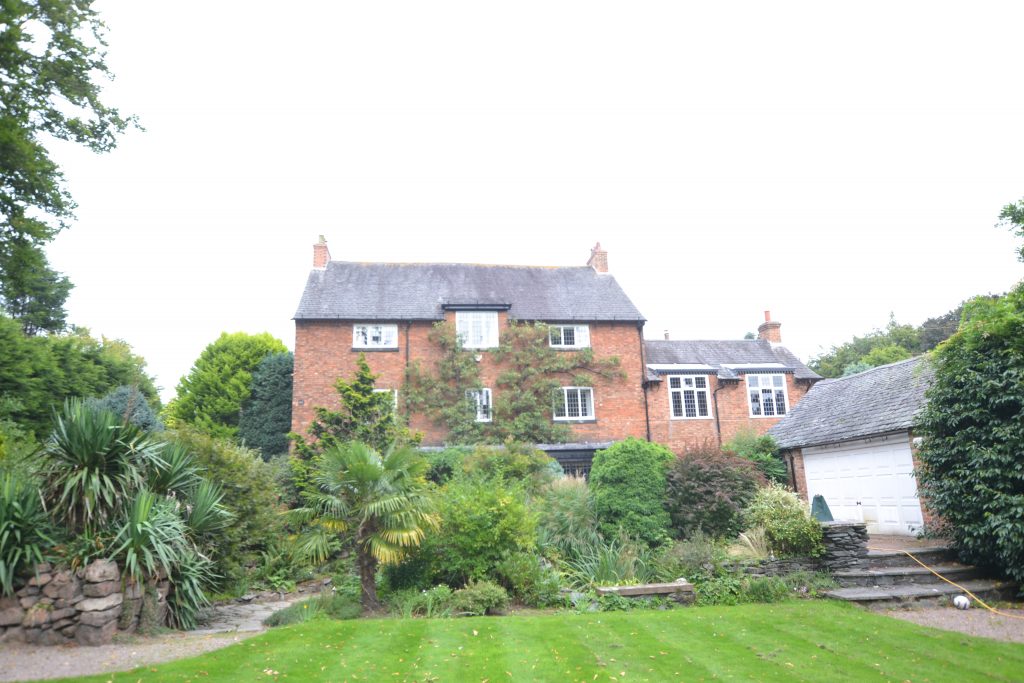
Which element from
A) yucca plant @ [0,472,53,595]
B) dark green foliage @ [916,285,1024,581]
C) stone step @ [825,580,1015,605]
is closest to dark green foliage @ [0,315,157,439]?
yucca plant @ [0,472,53,595]

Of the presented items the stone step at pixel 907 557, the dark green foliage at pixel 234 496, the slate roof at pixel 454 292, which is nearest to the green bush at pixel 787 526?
the stone step at pixel 907 557

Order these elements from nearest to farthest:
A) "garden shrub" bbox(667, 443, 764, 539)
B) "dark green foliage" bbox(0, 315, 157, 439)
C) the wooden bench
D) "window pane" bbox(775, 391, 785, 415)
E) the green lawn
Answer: the green lawn
the wooden bench
"garden shrub" bbox(667, 443, 764, 539)
"dark green foliage" bbox(0, 315, 157, 439)
"window pane" bbox(775, 391, 785, 415)

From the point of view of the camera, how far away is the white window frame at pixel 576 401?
2694 cm

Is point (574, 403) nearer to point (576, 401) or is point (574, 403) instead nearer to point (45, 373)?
point (576, 401)

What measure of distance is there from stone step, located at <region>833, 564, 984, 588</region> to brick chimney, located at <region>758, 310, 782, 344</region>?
21.1 m

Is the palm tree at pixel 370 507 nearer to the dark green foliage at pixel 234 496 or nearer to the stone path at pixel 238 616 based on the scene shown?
the stone path at pixel 238 616

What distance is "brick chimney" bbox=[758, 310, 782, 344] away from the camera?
3148 centimetres

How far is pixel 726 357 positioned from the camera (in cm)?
3019

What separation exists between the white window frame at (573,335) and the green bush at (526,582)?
57.2 ft

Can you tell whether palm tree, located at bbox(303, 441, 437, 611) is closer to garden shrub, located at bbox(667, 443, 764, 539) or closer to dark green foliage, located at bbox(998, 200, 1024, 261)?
garden shrub, located at bbox(667, 443, 764, 539)

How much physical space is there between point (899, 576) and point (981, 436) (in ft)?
9.48

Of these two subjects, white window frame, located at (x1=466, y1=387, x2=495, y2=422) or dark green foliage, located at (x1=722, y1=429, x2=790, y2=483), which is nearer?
dark green foliage, located at (x1=722, y1=429, x2=790, y2=483)

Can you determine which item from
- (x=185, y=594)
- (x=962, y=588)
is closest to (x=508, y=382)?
(x=185, y=594)

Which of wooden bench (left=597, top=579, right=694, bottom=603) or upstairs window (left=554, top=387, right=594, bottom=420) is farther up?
upstairs window (left=554, top=387, right=594, bottom=420)
